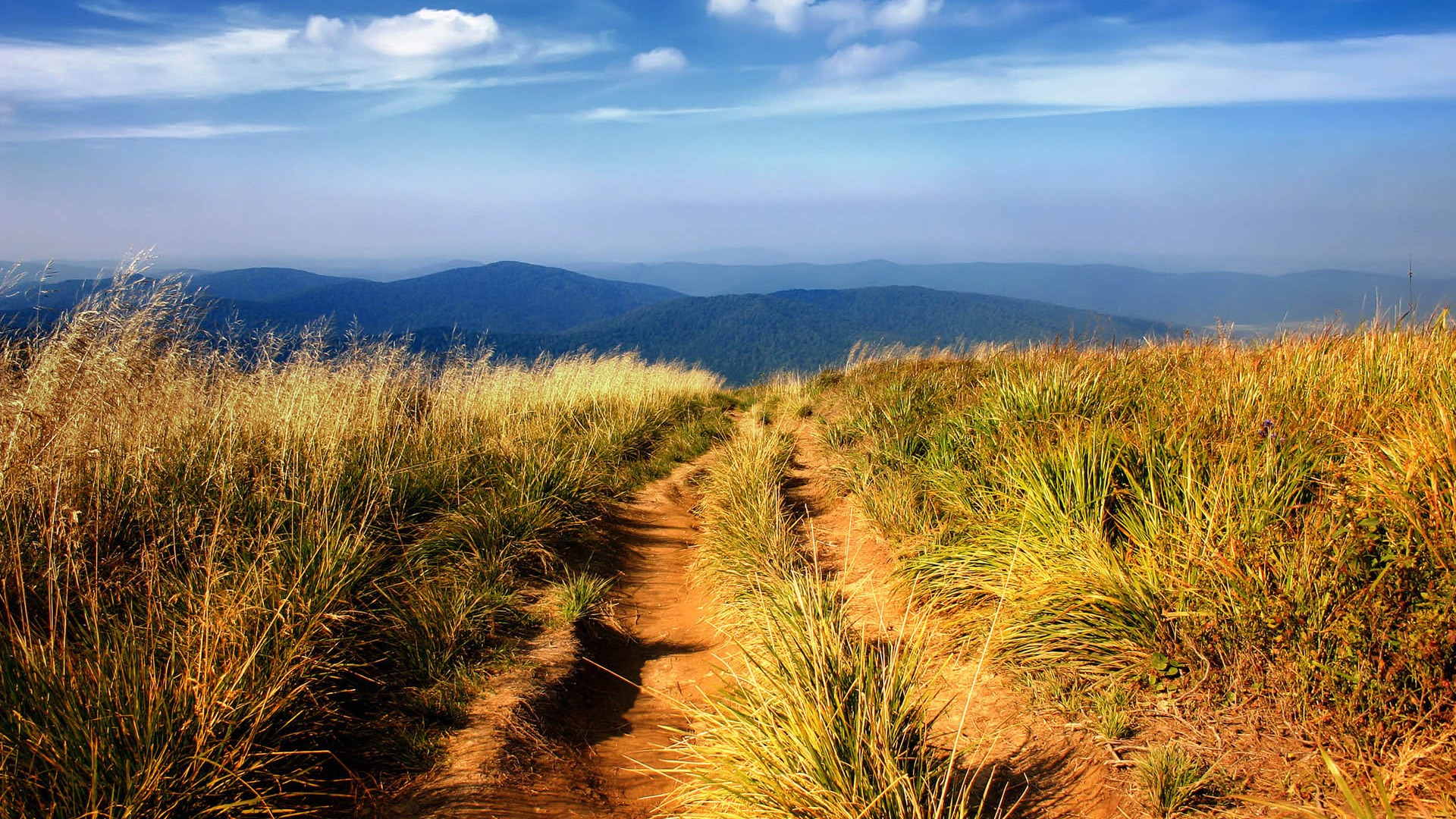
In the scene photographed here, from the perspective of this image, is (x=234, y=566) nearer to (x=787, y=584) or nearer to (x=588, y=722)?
(x=588, y=722)

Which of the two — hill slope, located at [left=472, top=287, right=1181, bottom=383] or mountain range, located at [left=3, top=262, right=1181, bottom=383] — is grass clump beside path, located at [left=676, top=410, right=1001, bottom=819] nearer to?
mountain range, located at [left=3, top=262, right=1181, bottom=383]

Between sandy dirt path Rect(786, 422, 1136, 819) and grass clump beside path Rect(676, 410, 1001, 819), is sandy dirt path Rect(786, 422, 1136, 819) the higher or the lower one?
the lower one

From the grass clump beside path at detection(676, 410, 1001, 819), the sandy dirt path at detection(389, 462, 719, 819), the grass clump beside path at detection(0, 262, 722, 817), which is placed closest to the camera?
the grass clump beside path at detection(676, 410, 1001, 819)

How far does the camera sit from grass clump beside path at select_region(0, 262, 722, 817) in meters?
2.41

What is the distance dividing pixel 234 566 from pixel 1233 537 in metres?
5.03

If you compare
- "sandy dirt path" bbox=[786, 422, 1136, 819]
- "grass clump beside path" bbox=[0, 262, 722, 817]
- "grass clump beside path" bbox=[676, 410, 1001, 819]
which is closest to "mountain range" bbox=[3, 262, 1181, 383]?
"grass clump beside path" bbox=[0, 262, 722, 817]

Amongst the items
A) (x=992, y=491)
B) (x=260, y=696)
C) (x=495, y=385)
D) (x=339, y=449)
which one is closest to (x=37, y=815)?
(x=260, y=696)

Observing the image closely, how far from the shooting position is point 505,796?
299 cm

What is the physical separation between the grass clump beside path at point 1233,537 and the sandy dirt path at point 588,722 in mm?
1729

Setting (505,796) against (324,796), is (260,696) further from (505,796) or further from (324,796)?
(505,796)

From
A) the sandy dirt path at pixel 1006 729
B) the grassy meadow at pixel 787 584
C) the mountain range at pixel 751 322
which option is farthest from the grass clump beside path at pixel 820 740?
the mountain range at pixel 751 322

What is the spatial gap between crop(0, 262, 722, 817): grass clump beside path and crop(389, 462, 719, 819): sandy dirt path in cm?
26

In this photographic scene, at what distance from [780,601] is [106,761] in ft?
8.36

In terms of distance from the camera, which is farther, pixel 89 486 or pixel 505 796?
pixel 89 486
